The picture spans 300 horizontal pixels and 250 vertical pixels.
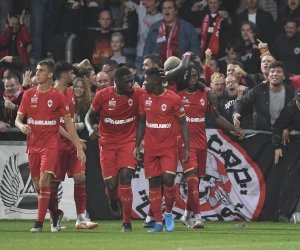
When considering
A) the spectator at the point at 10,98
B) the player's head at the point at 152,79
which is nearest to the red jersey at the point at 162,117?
the player's head at the point at 152,79

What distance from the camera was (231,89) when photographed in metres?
17.5

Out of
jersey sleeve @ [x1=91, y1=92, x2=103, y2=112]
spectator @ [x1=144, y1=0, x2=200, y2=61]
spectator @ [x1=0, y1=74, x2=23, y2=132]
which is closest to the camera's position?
jersey sleeve @ [x1=91, y1=92, x2=103, y2=112]

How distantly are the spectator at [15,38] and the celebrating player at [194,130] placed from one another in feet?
20.9

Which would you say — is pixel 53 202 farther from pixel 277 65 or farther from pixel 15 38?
pixel 15 38

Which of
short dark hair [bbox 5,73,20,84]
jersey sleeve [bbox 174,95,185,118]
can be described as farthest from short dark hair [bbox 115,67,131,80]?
short dark hair [bbox 5,73,20,84]

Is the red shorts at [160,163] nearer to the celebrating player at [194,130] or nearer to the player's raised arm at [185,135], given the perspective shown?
the player's raised arm at [185,135]

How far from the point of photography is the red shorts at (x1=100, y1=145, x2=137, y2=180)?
13.6 meters

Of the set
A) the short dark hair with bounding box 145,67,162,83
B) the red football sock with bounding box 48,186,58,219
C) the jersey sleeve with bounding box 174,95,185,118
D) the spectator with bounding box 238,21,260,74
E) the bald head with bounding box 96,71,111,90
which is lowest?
the red football sock with bounding box 48,186,58,219

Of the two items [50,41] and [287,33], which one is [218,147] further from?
[50,41]

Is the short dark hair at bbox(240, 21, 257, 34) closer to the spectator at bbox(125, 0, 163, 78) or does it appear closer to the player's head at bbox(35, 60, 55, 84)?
the spectator at bbox(125, 0, 163, 78)

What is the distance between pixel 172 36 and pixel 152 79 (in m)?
5.97

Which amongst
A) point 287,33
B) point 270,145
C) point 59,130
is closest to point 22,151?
point 59,130

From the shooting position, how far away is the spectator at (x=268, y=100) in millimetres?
16328

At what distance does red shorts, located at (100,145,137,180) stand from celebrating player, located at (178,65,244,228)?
1041mm
